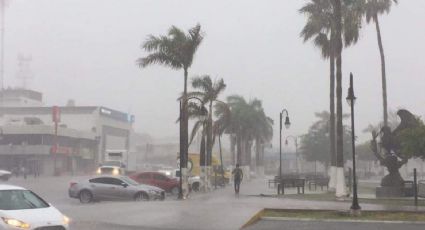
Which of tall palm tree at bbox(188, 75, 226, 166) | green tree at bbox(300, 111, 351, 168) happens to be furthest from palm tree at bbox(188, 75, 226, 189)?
green tree at bbox(300, 111, 351, 168)

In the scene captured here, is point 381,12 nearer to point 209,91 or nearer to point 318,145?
point 209,91

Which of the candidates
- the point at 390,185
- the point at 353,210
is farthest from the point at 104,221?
the point at 390,185

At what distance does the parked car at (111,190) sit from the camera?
1184 inches

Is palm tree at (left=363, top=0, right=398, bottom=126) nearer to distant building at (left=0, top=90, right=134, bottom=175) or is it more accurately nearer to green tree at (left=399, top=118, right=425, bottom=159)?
green tree at (left=399, top=118, right=425, bottom=159)

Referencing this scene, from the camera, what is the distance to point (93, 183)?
1212 inches

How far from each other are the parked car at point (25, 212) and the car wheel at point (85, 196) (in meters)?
17.4

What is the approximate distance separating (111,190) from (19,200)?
17.4 metres

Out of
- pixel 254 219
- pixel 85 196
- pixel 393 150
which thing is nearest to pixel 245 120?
pixel 393 150

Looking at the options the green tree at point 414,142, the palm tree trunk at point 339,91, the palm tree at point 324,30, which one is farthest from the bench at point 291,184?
the green tree at point 414,142

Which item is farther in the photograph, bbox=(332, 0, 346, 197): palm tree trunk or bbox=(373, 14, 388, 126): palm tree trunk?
bbox=(373, 14, 388, 126): palm tree trunk

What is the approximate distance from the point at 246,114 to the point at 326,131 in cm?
1769

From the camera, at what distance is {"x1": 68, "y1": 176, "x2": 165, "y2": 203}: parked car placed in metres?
30.1

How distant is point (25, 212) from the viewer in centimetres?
1215

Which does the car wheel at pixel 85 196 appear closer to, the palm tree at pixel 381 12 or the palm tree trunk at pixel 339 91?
the palm tree trunk at pixel 339 91
